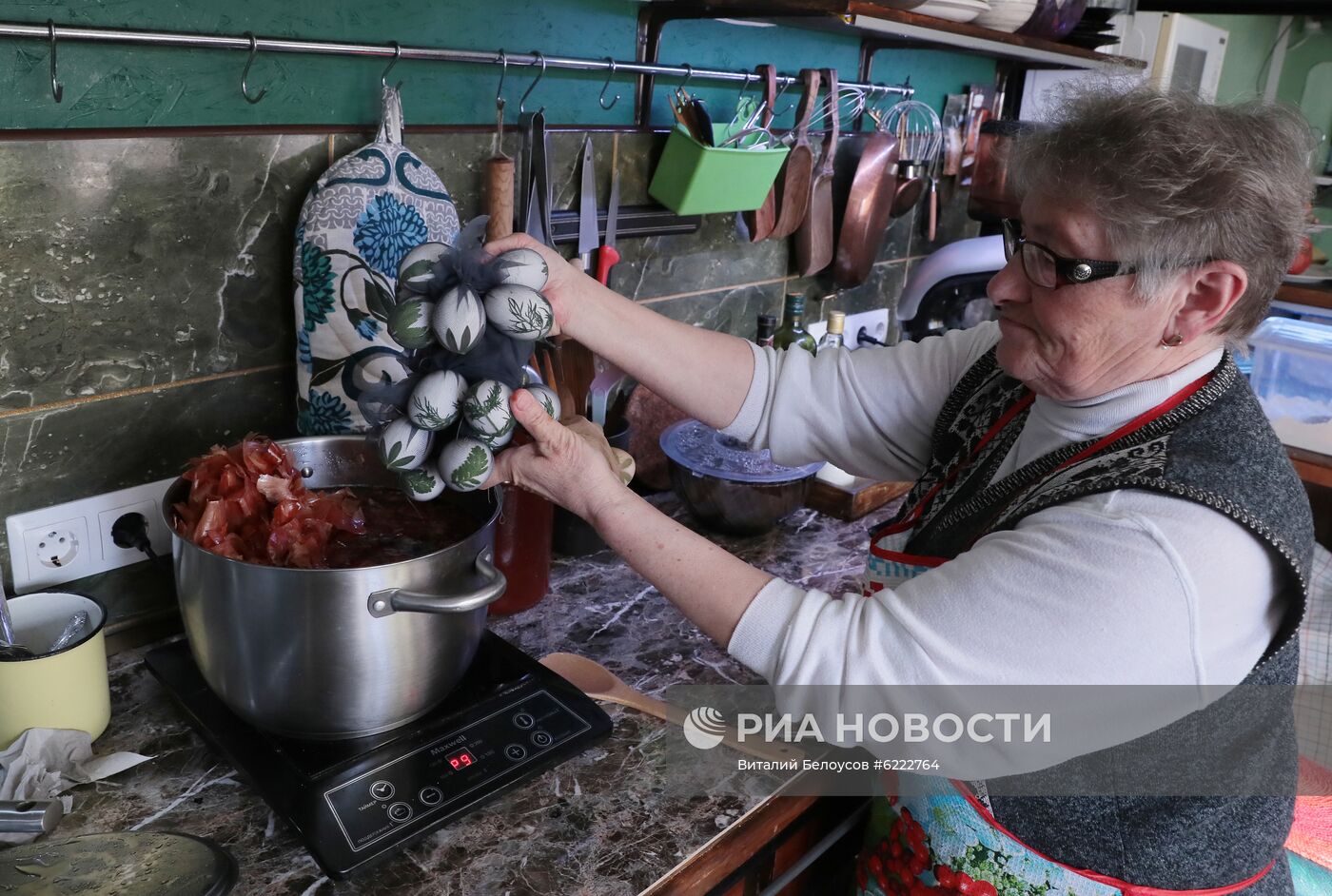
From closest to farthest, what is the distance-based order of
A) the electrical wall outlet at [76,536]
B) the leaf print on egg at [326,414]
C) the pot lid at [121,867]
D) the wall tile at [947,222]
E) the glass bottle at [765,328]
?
the pot lid at [121,867]
the electrical wall outlet at [76,536]
the leaf print on egg at [326,414]
the glass bottle at [765,328]
the wall tile at [947,222]

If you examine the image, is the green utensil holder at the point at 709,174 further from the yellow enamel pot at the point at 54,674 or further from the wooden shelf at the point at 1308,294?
the wooden shelf at the point at 1308,294

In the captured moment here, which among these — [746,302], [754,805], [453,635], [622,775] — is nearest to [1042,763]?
[754,805]

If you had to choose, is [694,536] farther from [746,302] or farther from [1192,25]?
[1192,25]

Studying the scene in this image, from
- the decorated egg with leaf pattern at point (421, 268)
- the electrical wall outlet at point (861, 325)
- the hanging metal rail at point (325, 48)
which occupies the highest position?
the hanging metal rail at point (325, 48)

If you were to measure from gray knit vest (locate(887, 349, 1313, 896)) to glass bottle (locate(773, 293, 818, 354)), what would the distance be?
0.75 m

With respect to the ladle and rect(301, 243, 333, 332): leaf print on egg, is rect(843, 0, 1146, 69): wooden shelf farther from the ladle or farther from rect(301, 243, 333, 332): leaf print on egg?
the ladle

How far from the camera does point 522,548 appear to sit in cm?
125

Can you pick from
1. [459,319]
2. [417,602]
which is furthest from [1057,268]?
[417,602]

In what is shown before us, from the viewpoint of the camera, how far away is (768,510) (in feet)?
4.93

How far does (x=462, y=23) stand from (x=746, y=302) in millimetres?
728

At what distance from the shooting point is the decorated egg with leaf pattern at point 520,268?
0.87 meters

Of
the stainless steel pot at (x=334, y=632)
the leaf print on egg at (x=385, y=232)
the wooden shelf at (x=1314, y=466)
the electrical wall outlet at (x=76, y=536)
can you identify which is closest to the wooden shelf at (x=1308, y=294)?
the wooden shelf at (x=1314, y=466)

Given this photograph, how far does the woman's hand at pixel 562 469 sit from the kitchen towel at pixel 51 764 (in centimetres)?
44

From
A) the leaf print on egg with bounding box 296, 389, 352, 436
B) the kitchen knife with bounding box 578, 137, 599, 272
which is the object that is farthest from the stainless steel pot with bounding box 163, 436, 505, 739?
the kitchen knife with bounding box 578, 137, 599, 272
